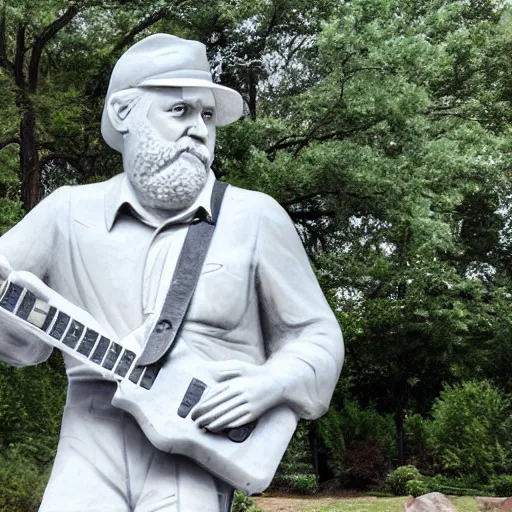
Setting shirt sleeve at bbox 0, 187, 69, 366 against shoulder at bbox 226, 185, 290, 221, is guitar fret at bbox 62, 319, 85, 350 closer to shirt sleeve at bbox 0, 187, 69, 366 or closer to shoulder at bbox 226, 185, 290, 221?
shirt sleeve at bbox 0, 187, 69, 366

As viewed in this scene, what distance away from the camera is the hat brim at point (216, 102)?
2.94m

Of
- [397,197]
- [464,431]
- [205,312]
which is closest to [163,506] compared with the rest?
[205,312]

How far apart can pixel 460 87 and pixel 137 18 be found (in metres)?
5.62

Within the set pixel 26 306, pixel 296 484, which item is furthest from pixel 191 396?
pixel 296 484

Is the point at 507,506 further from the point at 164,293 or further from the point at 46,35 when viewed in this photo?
the point at 164,293

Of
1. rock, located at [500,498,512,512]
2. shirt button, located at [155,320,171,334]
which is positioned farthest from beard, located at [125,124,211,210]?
rock, located at [500,498,512,512]

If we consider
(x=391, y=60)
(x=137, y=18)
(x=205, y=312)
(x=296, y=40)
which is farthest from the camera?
(x=296, y=40)

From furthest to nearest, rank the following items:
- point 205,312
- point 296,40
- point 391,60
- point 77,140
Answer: point 296,40
point 77,140
point 391,60
point 205,312

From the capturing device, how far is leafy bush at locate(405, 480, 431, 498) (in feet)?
A: 45.9

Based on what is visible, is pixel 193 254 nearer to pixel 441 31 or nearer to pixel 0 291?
pixel 0 291

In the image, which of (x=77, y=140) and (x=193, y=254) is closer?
(x=193, y=254)

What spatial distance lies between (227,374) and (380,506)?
11.8 m

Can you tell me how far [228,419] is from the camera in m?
2.62

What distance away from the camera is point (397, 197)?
13.2 meters
